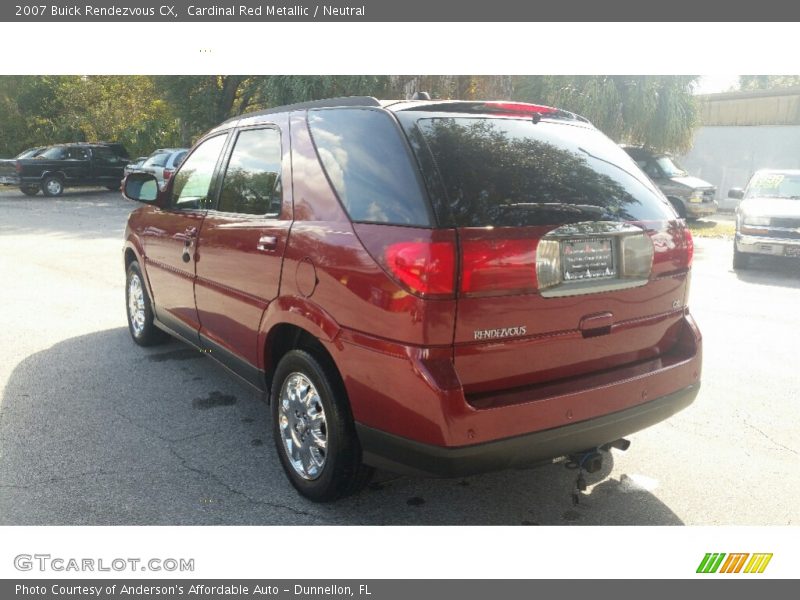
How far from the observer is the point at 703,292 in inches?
340

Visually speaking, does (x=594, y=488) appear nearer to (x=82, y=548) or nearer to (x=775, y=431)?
(x=775, y=431)

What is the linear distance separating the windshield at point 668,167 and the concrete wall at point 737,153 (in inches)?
242

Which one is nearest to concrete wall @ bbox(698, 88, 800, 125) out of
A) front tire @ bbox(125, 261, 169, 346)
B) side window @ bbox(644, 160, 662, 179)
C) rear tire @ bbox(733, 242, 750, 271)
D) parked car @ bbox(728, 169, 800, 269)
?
side window @ bbox(644, 160, 662, 179)

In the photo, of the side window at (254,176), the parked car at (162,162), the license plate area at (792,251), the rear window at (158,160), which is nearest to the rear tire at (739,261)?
the license plate area at (792,251)

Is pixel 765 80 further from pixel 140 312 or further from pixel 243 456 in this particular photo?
pixel 243 456

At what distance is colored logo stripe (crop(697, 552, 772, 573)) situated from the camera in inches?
114

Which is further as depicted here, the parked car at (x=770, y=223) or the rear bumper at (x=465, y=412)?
the parked car at (x=770, y=223)

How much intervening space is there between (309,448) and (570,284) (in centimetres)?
145

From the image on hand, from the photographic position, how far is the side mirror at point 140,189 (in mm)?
5102

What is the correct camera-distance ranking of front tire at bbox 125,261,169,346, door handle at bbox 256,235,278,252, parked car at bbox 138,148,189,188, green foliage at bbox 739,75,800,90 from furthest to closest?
green foliage at bbox 739,75,800,90 < parked car at bbox 138,148,189,188 < front tire at bbox 125,261,169,346 < door handle at bbox 256,235,278,252

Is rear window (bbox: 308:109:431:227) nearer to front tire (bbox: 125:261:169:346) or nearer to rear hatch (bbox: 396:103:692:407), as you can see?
rear hatch (bbox: 396:103:692:407)

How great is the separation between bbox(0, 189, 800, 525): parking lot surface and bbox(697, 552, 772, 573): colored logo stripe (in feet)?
0.76

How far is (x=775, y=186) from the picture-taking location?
452 inches

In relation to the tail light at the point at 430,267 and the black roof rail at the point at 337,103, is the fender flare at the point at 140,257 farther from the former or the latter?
the tail light at the point at 430,267
